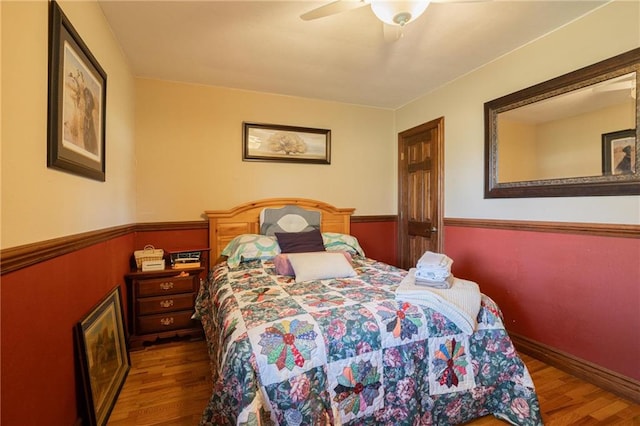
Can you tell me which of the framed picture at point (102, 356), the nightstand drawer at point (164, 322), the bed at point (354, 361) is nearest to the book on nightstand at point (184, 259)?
the nightstand drawer at point (164, 322)

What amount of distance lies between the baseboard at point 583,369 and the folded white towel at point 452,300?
3.64 ft

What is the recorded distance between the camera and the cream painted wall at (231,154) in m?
2.96

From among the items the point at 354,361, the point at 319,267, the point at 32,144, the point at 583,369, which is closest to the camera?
the point at 32,144

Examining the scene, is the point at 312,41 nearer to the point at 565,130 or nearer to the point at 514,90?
the point at 514,90

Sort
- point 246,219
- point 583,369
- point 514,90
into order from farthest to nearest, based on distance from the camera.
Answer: point 246,219
point 514,90
point 583,369

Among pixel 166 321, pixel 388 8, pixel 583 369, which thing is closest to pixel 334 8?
pixel 388 8

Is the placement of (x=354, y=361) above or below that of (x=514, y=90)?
below

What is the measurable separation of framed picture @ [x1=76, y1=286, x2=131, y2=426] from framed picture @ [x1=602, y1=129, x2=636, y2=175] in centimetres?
320

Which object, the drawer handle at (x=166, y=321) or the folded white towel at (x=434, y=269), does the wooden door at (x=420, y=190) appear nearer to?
the folded white towel at (x=434, y=269)

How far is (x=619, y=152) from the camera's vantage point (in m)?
1.86

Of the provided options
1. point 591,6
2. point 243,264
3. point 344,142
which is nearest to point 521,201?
point 591,6

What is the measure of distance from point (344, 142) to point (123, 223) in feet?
8.26

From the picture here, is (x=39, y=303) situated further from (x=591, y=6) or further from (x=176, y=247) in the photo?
(x=591, y=6)

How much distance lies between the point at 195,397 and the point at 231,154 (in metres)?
2.26
